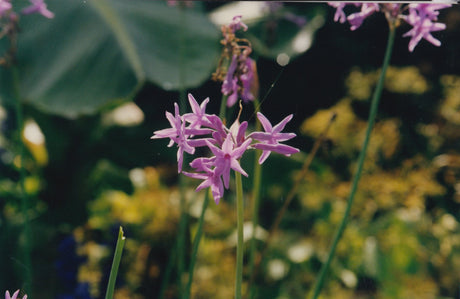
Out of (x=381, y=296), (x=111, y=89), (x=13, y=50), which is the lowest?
(x=381, y=296)

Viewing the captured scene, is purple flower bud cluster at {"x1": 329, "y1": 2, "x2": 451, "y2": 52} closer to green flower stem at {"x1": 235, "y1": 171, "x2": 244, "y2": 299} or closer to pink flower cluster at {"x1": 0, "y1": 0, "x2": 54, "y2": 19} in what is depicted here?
green flower stem at {"x1": 235, "y1": 171, "x2": 244, "y2": 299}

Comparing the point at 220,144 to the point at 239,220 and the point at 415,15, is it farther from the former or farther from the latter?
the point at 415,15

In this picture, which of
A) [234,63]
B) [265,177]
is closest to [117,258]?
[234,63]

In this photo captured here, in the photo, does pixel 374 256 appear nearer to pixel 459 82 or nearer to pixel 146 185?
pixel 459 82

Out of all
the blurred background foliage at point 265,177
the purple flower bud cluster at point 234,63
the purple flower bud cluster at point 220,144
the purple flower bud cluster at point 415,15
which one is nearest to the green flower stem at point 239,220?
the purple flower bud cluster at point 220,144

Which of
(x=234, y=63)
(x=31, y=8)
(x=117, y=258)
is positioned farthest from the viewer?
(x=31, y=8)

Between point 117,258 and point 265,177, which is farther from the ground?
point 117,258

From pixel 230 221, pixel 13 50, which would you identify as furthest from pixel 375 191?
pixel 13 50

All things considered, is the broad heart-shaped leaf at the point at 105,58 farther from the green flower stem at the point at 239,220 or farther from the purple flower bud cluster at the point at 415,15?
the green flower stem at the point at 239,220
